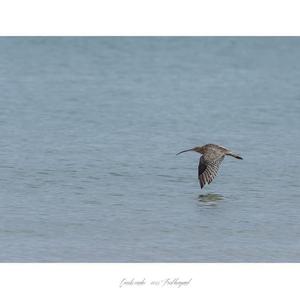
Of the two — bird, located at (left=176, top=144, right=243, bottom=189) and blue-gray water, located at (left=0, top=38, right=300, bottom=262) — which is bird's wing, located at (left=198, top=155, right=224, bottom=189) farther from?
blue-gray water, located at (left=0, top=38, right=300, bottom=262)

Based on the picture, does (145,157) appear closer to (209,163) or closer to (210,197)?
(209,163)

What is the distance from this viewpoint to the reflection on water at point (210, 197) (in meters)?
22.5

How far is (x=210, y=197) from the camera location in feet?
74.4

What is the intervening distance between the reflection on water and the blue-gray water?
2 cm

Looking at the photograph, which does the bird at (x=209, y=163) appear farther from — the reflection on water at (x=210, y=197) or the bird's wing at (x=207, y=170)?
the reflection on water at (x=210, y=197)

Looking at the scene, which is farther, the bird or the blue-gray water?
the bird

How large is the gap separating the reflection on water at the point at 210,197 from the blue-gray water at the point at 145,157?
18 mm

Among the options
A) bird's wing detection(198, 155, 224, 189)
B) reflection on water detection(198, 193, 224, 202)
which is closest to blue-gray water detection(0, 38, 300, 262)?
reflection on water detection(198, 193, 224, 202)

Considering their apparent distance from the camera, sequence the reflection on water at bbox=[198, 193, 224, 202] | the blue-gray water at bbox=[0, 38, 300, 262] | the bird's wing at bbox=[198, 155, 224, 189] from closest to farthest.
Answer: the blue-gray water at bbox=[0, 38, 300, 262] < the bird's wing at bbox=[198, 155, 224, 189] < the reflection on water at bbox=[198, 193, 224, 202]

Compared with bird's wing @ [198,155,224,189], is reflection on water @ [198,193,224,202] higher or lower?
lower

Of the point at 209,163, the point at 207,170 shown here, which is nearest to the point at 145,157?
the point at 209,163

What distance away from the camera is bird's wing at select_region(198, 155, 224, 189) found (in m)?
22.4

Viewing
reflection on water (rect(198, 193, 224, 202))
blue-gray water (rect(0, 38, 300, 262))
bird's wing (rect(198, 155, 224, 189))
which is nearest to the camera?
blue-gray water (rect(0, 38, 300, 262))
